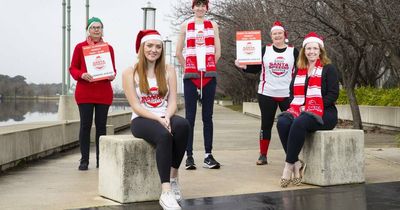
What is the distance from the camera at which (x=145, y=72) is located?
5656mm

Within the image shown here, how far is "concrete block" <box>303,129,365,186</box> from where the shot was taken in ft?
20.5

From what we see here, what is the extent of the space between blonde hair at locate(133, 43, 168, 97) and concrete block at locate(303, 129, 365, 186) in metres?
1.93

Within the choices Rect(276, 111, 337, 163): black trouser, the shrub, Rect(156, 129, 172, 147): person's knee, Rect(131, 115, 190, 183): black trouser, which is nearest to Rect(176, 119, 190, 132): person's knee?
Rect(131, 115, 190, 183): black trouser

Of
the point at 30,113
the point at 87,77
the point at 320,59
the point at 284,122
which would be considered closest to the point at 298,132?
the point at 284,122

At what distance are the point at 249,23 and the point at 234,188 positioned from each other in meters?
16.5

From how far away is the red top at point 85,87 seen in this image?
7500 millimetres

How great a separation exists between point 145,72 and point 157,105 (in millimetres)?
364

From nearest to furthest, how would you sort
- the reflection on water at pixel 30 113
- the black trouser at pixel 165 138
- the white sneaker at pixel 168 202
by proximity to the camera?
the white sneaker at pixel 168 202
the black trouser at pixel 165 138
the reflection on water at pixel 30 113

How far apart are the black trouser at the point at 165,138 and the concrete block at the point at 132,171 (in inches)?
5.0

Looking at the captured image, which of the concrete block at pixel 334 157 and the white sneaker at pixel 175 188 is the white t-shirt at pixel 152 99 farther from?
the concrete block at pixel 334 157

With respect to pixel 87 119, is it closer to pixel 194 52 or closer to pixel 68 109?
pixel 194 52

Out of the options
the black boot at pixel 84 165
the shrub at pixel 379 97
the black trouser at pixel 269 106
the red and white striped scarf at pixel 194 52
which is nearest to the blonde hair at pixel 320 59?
the black trouser at pixel 269 106

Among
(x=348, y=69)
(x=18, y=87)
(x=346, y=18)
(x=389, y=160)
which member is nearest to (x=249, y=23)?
(x=348, y=69)

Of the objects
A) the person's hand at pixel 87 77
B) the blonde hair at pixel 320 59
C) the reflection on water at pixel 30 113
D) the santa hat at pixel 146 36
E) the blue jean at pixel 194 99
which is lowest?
the reflection on water at pixel 30 113
